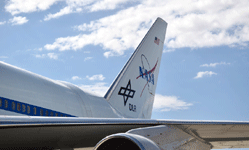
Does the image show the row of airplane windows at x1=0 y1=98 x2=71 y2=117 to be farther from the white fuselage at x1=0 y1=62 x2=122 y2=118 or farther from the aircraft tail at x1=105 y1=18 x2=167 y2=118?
the aircraft tail at x1=105 y1=18 x2=167 y2=118

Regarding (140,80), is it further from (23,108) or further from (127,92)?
(23,108)

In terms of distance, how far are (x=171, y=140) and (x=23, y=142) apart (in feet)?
5.74

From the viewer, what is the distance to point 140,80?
10.1m

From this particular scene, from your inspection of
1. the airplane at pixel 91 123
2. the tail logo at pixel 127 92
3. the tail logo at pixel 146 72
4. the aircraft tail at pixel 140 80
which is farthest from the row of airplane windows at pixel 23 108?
the tail logo at pixel 146 72

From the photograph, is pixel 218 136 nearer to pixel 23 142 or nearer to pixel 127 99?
pixel 23 142

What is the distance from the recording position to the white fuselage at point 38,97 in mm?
5289

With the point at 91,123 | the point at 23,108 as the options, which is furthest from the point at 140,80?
the point at 91,123

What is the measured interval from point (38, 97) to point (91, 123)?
2786mm

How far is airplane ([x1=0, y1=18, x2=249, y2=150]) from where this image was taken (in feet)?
10.2

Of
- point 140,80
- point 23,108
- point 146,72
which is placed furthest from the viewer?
point 146,72

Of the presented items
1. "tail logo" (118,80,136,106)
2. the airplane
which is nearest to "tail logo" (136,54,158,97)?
the airplane

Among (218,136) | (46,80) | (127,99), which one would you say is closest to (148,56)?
(127,99)

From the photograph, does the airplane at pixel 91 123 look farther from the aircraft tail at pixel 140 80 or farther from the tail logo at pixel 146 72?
the tail logo at pixel 146 72

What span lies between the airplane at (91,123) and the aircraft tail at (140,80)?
3cm
